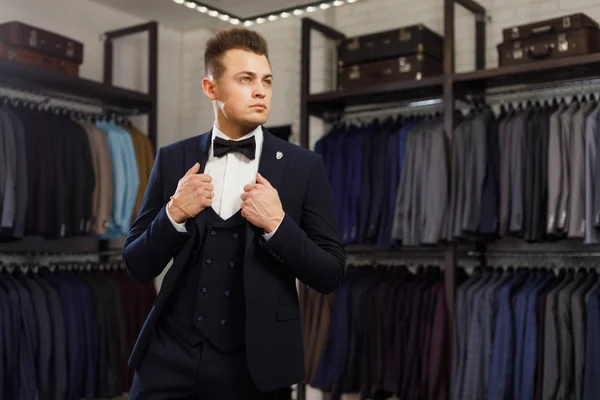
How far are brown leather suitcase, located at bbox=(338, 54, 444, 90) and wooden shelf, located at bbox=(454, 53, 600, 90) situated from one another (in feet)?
0.99

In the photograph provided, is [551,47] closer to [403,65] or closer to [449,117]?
[449,117]

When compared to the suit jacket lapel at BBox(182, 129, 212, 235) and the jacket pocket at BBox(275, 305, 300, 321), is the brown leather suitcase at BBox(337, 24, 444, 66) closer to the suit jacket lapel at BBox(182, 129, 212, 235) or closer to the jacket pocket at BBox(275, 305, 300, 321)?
the suit jacket lapel at BBox(182, 129, 212, 235)

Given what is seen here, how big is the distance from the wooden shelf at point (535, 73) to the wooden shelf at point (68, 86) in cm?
222

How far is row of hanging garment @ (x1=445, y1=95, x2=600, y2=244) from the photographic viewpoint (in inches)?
138

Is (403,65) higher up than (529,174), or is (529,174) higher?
(403,65)

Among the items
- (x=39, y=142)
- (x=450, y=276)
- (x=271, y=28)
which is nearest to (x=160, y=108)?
(x=271, y=28)

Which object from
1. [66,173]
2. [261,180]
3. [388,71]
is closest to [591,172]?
[388,71]

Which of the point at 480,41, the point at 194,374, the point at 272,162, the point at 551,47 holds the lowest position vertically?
the point at 194,374

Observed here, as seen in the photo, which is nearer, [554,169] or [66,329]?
[554,169]

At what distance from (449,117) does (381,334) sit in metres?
1.32

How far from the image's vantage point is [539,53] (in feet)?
12.3

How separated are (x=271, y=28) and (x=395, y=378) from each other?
9.50 ft

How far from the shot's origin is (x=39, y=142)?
4.15 meters

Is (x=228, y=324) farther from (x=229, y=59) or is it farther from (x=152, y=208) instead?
(x=229, y=59)
